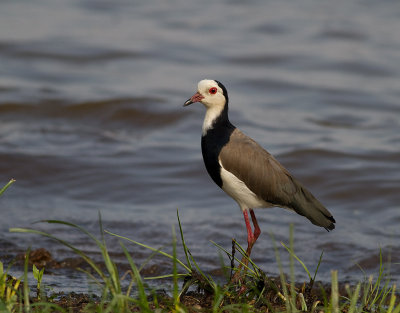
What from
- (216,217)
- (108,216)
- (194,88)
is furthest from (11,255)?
(194,88)

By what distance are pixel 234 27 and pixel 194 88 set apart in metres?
4.75

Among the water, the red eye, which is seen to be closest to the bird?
the red eye

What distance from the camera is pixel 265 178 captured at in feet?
20.6

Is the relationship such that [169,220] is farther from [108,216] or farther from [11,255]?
[11,255]

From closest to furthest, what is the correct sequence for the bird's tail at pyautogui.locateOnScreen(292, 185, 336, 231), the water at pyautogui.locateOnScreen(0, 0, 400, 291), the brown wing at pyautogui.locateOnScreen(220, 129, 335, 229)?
the brown wing at pyautogui.locateOnScreen(220, 129, 335, 229), the bird's tail at pyautogui.locateOnScreen(292, 185, 336, 231), the water at pyautogui.locateOnScreen(0, 0, 400, 291)

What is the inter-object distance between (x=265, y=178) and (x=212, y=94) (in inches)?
35.0

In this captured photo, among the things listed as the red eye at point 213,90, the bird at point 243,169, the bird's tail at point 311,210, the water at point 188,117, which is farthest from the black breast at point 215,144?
the water at point 188,117

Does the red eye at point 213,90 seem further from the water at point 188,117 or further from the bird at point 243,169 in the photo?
the water at point 188,117

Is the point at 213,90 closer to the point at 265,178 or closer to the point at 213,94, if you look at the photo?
the point at 213,94

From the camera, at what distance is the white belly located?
20.4 feet

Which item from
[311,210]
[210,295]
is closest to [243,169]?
[311,210]

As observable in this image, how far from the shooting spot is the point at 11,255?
24.1 feet

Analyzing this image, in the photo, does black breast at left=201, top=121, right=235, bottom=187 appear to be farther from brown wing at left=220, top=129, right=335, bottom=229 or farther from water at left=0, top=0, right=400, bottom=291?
water at left=0, top=0, right=400, bottom=291

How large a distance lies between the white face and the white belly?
62 centimetres
